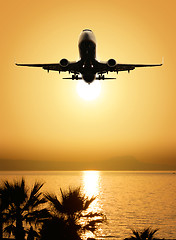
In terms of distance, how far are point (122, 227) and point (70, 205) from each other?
69319 millimetres

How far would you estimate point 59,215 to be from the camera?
21.5 m

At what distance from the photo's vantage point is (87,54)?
46.5m

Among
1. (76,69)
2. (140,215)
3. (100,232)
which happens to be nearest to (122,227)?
(100,232)

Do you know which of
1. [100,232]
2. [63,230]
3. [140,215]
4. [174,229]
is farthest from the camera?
[140,215]

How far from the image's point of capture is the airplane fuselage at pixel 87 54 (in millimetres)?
46606

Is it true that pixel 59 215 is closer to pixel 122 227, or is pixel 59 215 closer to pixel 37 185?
pixel 37 185

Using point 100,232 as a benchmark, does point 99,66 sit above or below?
above

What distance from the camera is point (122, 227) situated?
87.5m

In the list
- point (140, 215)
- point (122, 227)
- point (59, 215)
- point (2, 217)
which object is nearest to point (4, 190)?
point (2, 217)

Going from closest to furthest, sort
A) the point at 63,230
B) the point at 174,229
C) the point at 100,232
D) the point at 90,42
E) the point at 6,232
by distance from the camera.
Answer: the point at 63,230, the point at 6,232, the point at 90,42, the point at 100,232, the point at 174,229

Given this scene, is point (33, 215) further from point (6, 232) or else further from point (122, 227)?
point (122, 227)

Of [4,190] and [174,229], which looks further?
[174,229]

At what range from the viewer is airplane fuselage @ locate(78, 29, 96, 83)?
46.6 metres

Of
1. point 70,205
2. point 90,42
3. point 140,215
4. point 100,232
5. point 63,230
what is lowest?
point 63,230
